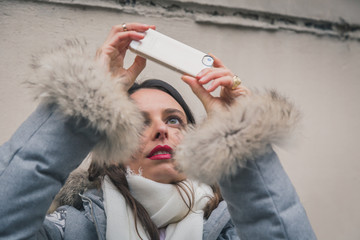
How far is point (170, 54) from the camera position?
89 cm

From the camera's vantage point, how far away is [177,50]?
0.90 metres

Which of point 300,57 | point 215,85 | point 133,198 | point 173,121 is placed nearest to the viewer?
point 215,85

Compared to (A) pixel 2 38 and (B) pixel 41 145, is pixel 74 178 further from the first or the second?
(A) pixel 2 38

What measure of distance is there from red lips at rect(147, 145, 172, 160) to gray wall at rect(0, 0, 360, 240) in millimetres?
477

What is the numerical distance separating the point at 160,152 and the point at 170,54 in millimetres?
305

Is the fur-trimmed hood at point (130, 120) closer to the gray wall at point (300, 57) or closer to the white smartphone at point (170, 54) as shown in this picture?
the white smartphone at point (170, 54)

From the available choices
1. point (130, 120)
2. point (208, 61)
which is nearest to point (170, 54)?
point (208, 61)

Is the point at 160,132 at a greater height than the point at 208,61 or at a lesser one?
lesser

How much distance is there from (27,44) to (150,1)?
52cm

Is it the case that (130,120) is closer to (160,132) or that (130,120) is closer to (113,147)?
(113,147)

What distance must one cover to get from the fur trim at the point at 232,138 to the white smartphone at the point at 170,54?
7.4 inches

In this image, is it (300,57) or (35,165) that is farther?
(300,57)

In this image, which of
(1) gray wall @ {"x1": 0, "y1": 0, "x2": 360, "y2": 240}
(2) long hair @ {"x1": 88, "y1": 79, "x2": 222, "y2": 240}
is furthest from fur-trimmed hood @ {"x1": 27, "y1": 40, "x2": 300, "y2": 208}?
(1) gray wall @ {"x1": 0, "y1": 0, "x2": 360, "y2": 240}

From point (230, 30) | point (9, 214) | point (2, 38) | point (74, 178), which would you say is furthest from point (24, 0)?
point (9, 214)
